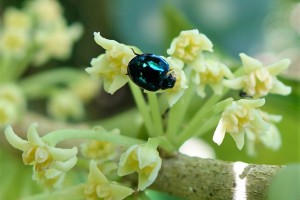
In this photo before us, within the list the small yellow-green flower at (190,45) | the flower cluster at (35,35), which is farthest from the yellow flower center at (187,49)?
the flower cluster at (35,35)

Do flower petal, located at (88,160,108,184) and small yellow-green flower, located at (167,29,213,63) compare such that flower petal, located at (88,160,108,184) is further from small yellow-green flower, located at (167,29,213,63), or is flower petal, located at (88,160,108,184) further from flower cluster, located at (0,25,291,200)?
small yellow-green flower, located at (167,29,213,63)

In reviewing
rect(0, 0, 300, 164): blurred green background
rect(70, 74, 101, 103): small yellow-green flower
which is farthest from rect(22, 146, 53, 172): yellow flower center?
rect(70, 74, 101, 103): small yellow-green flower

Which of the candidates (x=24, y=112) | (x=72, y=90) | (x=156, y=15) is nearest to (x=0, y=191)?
(x=24, y=112)

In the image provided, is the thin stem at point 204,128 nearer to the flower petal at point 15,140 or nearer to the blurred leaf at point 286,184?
the blurred leaf at point 286,184

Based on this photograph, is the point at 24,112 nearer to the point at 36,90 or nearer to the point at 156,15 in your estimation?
the point at 36,90

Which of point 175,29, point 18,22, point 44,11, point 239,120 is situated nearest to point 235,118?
point 239,120

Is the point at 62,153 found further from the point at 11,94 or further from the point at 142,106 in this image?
the point at 11,94
